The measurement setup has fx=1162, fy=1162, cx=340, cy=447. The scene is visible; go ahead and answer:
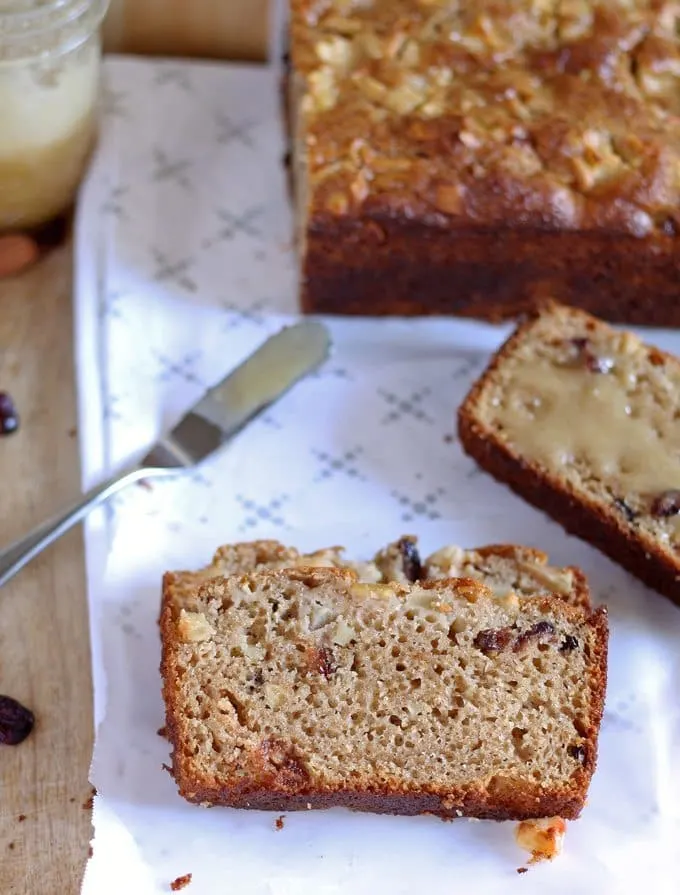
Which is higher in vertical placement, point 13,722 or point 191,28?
point 191,28

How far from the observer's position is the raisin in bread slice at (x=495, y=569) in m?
2.54

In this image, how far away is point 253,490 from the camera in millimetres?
2785

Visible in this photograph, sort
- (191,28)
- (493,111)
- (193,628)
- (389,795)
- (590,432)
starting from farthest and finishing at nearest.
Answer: (191,28) < (493,111) < (590,432) < (193,628) < (389,795)

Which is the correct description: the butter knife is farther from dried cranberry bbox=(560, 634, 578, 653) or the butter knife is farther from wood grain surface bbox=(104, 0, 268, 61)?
wood grain surface bbox=(104, 0, 268, 61)

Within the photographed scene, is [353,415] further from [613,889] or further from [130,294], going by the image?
[613,889]

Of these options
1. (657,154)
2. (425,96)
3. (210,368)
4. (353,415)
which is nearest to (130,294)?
(210,368)

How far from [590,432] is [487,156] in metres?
0.75

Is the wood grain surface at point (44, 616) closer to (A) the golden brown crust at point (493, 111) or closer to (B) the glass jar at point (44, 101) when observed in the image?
(B) the glass jar at point (44, 101)

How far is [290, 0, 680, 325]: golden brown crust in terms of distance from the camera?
2.88 metres

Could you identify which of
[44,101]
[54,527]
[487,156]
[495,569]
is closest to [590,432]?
[495,569]

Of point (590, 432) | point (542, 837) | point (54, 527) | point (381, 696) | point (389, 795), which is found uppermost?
point (590, 432)

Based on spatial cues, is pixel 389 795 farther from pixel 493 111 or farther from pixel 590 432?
pixel 493 111

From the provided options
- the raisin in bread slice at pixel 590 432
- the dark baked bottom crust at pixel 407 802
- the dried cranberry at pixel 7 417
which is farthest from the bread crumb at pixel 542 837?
the dried cranberry at pixel 7 417

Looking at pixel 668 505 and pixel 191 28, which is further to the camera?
pixel 191 28
